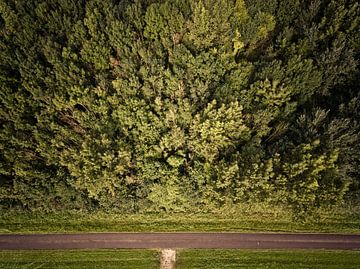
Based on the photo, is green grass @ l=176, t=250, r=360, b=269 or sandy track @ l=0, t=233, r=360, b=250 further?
sandy track @ l=0, t=233, r=360, b=250

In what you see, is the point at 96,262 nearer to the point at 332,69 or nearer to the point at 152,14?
the point at 152,14

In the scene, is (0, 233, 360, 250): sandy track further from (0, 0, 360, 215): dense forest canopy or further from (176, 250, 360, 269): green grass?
(0, 0, 360, 215): dense forest canopy

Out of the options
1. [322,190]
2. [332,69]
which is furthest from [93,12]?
[322,190]

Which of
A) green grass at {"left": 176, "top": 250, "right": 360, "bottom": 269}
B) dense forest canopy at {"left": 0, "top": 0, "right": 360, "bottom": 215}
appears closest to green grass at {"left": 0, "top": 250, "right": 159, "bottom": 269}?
green grass at {"left": 176, "top": 250, "right": 360, "bottom": 269}

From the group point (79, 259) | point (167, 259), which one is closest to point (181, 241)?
point (167, 259)

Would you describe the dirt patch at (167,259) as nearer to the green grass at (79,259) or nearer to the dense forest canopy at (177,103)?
the green grass at (79,259)

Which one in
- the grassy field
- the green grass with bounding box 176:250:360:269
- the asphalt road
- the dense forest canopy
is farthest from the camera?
the grassy field
